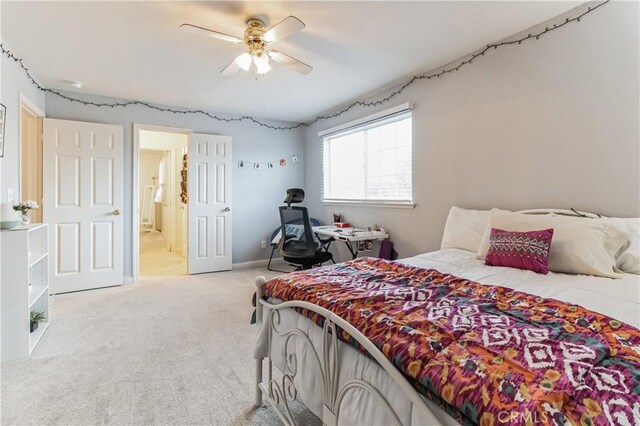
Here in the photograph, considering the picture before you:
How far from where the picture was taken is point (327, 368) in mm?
1224

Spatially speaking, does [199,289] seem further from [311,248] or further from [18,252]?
[18,252]

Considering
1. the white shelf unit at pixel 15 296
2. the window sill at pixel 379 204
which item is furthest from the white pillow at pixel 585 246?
the white shelf unit at pixel 15 296

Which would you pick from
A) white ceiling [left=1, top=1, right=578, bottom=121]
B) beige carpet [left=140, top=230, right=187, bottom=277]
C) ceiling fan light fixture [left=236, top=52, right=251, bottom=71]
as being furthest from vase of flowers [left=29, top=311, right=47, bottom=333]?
ceiling fan light fixture [left=236, top=52, right=251, bottom=71]

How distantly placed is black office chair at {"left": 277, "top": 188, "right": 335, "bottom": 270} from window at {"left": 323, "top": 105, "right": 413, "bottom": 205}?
3.07ft

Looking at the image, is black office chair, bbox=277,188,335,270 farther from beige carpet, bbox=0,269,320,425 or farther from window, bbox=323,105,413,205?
window, bbox=323,105,413,205

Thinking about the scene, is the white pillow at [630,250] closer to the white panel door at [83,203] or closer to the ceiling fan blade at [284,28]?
the ceiling fan blade at [284,28]

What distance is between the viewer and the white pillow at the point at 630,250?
1.85 m

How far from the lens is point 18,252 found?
89.8 inches

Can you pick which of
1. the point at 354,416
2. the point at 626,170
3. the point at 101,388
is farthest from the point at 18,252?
the point at 626,170

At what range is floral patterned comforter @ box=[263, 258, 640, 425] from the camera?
0.69 metres

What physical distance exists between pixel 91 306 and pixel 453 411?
374 cm

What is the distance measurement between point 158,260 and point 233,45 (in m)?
4.36

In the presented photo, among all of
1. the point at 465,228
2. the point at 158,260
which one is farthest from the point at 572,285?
the point at 158,260

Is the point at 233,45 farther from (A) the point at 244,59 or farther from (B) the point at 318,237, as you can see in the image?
(B) the point at 318,237
